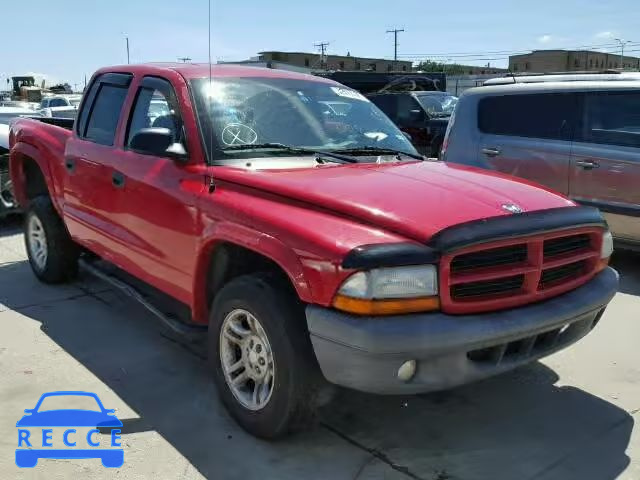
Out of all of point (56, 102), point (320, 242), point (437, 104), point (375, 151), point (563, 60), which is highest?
point (563, 60)

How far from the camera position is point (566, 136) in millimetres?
6535

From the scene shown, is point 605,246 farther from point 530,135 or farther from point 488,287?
point 530,135

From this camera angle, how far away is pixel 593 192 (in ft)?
20.7

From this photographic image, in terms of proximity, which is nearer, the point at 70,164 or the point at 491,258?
the point at 491,258

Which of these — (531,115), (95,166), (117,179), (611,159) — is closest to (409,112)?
(531,115)

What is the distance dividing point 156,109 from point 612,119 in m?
Answer: 4.41

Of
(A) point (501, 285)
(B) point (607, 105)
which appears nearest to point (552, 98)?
(B) point (607, 105)

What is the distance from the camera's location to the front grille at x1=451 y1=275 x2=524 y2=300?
2.84 meters

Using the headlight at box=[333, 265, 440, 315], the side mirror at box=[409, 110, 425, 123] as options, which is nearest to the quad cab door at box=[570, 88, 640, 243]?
the headlight at box=[333, 265, 440, 315]

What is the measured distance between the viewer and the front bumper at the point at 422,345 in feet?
8.70

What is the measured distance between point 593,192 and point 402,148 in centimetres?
289

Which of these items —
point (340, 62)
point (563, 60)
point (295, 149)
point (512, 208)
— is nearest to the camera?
point (512, 208)

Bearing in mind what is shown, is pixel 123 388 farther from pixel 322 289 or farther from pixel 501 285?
pixel 501 285

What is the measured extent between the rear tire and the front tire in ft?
9.10
